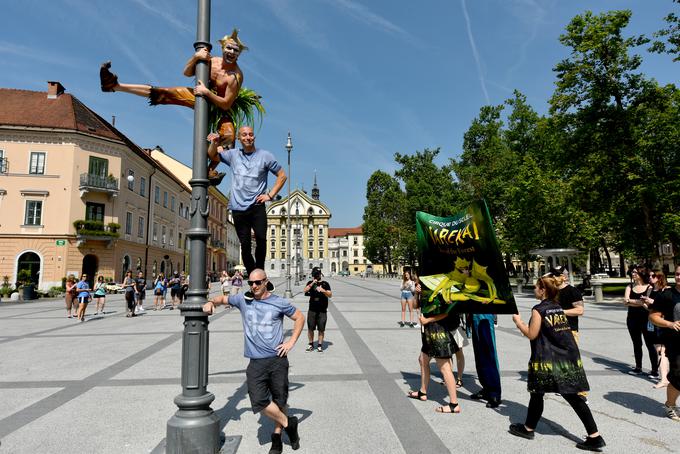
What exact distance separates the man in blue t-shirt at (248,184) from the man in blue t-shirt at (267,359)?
56 centimetres

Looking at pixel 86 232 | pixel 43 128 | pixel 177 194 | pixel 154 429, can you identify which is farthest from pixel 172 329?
pixel 177 194

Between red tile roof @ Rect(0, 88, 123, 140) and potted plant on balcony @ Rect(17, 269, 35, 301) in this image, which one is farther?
red tile roof @ Rect(0, 88, 123, 140)

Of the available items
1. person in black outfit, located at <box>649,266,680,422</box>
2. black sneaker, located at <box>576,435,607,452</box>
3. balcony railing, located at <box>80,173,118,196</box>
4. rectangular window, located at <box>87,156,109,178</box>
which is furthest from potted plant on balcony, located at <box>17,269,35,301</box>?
person in black outfit, located at <box>649,266,680,422</box>

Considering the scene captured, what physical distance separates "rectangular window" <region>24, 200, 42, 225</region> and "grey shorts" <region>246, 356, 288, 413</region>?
1352 inches

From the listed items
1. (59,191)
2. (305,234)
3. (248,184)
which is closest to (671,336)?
(248,184)

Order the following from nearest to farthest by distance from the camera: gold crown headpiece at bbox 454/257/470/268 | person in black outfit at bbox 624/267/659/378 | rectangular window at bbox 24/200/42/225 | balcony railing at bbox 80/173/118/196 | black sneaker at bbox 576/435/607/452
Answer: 1. black sneaker at bbox 576/435/607/452
2. gold crown headpiece at bbox 454/257/470/268
3. person in black outfit at bbox 624/267/659/378
4. rectangular window at bbox 24/200/42/225
5. balcony railing at bbox 80/173/118/196

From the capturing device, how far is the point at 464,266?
4.70 m

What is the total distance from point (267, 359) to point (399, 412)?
1.97 meters

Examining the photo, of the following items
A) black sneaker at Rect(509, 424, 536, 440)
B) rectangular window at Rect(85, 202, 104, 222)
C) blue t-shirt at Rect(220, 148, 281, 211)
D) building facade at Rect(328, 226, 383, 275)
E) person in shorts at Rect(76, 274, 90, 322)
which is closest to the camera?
black sneaker at Rect(509, 424, 536, 440)

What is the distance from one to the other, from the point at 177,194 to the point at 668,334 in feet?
168

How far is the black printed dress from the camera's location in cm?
405

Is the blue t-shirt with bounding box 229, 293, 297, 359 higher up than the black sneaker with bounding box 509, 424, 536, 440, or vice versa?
the blue t-shirt with bounding box 229, 293, 297, 359

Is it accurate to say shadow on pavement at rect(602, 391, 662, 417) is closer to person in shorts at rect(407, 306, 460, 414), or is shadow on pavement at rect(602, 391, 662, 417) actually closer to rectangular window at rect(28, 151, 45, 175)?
person in shorts at rect(407, 306, 460, 414)

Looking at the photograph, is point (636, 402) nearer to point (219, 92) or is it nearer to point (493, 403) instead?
point (493, 403)
